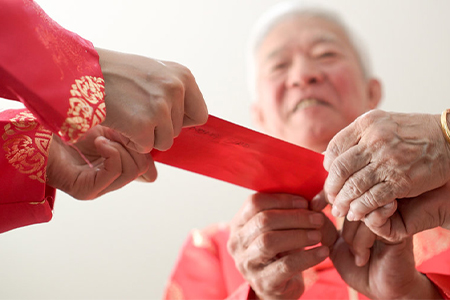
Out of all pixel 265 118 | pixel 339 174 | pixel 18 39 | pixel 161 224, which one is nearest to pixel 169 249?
pixel 161 224

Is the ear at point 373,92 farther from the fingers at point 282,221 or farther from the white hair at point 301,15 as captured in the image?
the fingers at point 282,221

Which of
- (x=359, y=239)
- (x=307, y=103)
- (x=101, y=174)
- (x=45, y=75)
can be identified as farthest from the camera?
(x=307, y=103)

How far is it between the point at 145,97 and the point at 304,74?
76 centimetres

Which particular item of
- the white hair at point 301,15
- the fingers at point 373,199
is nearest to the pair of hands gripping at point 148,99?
the fingers at point 373,199

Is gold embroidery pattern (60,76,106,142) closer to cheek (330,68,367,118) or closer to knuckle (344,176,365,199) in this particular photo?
knuckle (344,176,365,199)

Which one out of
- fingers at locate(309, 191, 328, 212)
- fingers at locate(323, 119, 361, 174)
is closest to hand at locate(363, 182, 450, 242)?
fingers at locate(323, 119, 361, 174)

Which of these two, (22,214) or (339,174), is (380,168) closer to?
(339,174)

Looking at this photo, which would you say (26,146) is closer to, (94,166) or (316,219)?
(94,166)

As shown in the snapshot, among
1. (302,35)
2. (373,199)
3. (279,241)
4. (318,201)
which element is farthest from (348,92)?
(373,199)

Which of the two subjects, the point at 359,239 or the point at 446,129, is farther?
the point at 359,239

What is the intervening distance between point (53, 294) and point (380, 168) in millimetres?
1438

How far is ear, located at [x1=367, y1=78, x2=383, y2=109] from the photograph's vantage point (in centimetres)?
147

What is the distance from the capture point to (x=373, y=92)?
4.84ft

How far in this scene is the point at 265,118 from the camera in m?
1.41
